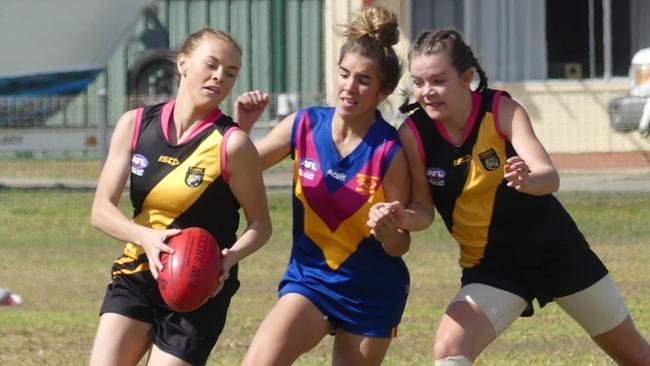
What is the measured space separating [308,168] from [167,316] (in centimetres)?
85

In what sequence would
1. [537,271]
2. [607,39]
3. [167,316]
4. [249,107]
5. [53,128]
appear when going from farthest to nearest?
[607,39] → [53,128] → [249,107] → [537,271] → [167,316]

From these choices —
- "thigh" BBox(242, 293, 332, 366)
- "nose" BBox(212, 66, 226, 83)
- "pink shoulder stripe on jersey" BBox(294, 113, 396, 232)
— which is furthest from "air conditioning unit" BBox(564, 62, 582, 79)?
"nose" BBox(212, 66, 226, 83)

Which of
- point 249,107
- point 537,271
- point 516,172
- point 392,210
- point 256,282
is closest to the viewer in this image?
point 516,172

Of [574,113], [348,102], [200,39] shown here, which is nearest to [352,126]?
[348,102]

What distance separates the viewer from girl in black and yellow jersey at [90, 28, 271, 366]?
5805 mm

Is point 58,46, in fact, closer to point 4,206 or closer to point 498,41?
point 4,206

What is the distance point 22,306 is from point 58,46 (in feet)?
35.1

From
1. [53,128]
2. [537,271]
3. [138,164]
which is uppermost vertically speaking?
[138,164]

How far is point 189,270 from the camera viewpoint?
5.50 metres

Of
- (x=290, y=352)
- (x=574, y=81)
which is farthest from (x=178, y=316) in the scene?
(x=574, y=81)

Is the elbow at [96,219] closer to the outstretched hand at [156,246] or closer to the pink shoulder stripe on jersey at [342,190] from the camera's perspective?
the outstretched hand at [156,246]

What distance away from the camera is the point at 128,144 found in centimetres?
595

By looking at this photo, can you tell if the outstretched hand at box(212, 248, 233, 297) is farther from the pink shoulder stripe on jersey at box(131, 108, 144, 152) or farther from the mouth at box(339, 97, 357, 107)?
the mouth at box(339, 97, 357, 107)

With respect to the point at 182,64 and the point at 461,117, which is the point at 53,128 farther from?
the point at 461,117
